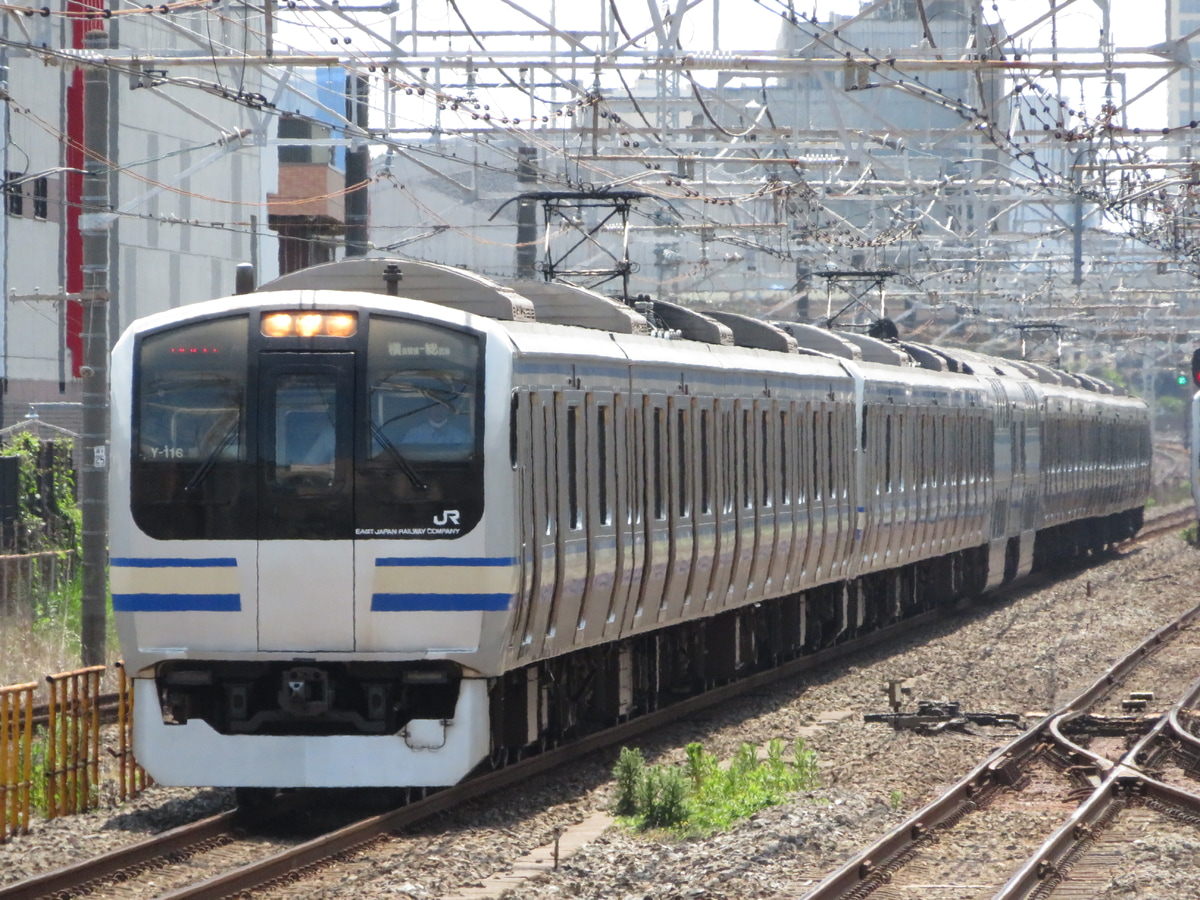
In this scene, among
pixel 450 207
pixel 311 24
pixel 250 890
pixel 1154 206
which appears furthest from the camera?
pixel 450 207

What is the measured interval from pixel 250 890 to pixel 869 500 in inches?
466

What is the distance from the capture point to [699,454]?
1407 cm

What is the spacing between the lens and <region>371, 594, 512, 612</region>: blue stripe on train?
33.3 feet

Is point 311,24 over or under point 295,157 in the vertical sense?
under

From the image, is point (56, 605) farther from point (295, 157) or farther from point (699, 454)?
point (295, 157)

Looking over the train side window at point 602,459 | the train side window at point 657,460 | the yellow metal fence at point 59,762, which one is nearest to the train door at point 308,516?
the yellow metal fence at point 59,762

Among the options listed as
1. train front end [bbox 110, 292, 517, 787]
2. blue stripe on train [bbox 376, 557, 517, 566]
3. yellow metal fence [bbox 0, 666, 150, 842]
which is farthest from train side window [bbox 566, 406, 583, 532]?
yellow metal fence [bbox 0, 666, 150, 842]

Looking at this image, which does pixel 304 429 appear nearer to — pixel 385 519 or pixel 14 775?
pixel 385 519

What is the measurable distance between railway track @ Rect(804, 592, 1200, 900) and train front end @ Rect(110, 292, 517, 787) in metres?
2.29

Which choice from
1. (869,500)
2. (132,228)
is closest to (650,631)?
(869,500)

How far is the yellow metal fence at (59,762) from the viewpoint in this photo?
10141mm

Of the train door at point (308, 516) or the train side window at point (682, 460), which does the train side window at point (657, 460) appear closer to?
the train side window at point (682, 460)

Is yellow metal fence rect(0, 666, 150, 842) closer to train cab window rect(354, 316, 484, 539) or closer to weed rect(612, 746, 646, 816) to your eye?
train cab window rect(354, 316, 484, 539)

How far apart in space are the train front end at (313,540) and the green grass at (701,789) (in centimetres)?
85
